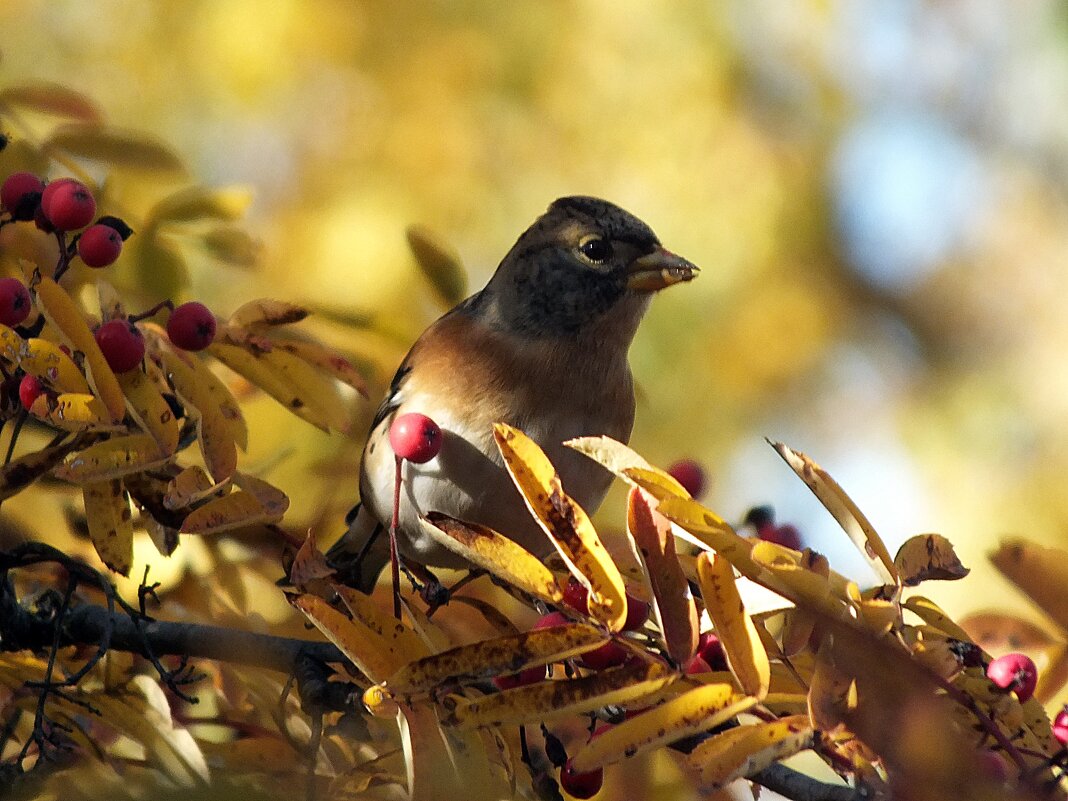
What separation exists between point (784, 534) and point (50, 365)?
4.57 feet

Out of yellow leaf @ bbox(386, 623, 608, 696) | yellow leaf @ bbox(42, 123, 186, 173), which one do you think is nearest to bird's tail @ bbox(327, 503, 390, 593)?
yellow leaf @ bbox(42, 123, 186, 173)

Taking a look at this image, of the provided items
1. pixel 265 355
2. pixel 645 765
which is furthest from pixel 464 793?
pixel 265 355

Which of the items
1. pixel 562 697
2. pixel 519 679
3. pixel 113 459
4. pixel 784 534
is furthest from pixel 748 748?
pixel 784 534

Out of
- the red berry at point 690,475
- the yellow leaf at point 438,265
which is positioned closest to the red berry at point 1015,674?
the red berry at point 690,475

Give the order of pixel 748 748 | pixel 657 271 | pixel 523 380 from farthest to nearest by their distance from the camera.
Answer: pixel 657 271, pixel 523 380, pixel 748 748

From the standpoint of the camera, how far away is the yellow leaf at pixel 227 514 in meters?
1.90

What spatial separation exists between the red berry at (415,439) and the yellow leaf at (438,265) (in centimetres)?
43

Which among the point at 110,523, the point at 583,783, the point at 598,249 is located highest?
the point at 598,249

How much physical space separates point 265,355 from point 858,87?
13.8 ft

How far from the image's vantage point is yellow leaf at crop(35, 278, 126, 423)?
6.15 ft

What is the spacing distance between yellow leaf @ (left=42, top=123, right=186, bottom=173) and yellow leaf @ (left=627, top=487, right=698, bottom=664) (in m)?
1.46

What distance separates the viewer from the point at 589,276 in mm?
3320

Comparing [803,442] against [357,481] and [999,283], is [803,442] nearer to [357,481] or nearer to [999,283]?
[999,283]

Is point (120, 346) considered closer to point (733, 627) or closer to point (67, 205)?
point (67, 205)
